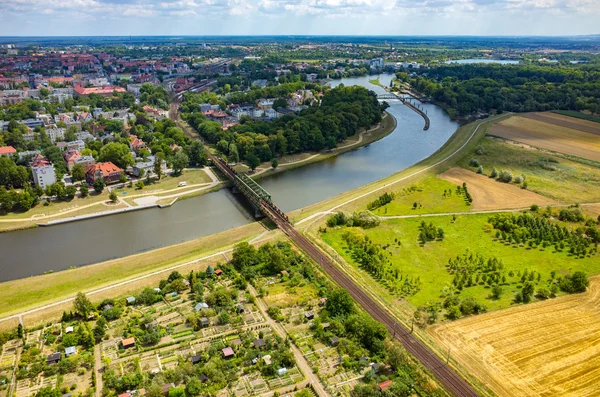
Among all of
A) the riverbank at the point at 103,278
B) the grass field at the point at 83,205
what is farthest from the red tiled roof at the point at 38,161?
the riverbank at the point at 103,278

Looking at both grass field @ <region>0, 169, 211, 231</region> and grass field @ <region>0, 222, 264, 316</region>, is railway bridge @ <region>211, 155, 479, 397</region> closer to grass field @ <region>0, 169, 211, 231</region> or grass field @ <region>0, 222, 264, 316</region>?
grass field @ <region>0, 222, 264, 316</region>

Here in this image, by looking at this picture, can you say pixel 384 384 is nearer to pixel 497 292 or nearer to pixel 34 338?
pixel 497 292

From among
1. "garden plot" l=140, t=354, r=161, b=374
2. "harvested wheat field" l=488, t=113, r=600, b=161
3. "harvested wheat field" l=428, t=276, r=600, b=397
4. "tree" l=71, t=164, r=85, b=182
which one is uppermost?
"harvested wheat field" l=488, t=113, r=600, b=161

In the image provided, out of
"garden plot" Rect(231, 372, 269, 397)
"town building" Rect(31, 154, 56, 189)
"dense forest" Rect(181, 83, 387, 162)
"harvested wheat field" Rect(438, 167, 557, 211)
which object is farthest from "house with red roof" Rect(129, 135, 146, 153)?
"garden plot" Rect(231, 372, 269, 397)

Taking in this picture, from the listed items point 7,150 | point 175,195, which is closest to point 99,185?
point 175,195

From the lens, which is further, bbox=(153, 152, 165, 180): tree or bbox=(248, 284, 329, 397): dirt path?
bbox=(153, 152, 165, 180): tree

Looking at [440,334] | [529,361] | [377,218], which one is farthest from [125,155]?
[529,361]

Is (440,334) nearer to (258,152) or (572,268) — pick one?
(572,268)
